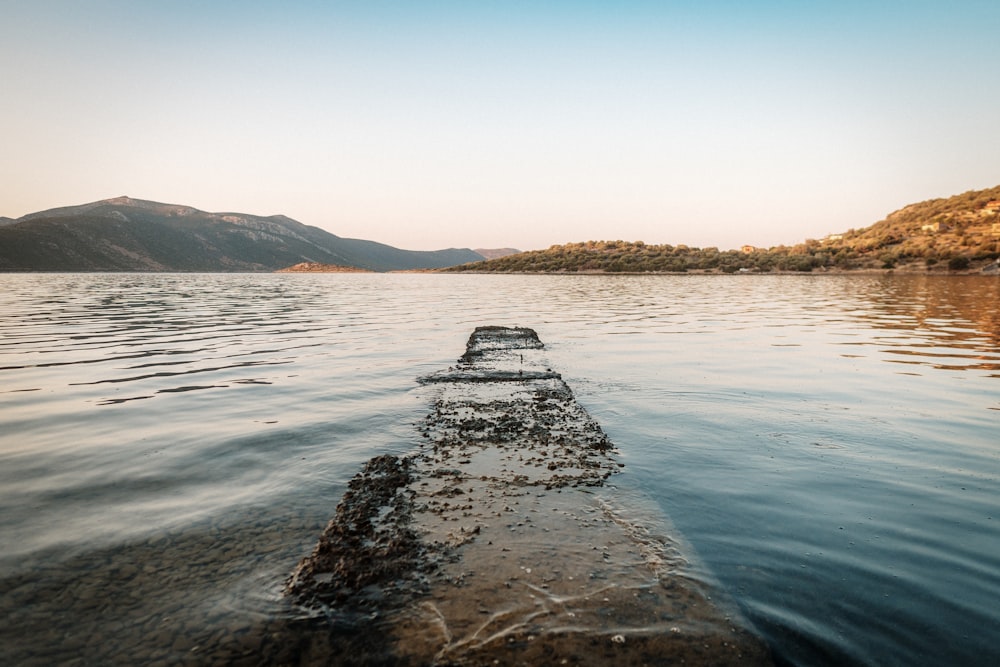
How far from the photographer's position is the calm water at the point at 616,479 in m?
3.32

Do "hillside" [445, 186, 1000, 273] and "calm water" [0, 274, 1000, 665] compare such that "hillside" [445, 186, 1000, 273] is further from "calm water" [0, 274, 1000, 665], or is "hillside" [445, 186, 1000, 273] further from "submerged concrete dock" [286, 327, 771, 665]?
"submerged concrete dock" [286, 327, 771, 665]

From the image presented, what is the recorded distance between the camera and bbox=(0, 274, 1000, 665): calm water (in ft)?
10.9

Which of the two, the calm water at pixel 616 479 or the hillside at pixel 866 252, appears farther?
the hillside at pixel 866 252

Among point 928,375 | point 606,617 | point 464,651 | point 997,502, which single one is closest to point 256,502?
point 464,651

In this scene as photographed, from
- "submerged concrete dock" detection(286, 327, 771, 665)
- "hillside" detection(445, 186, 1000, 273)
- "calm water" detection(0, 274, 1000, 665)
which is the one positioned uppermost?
"hillside" detection(445, 186, 1000, 273)

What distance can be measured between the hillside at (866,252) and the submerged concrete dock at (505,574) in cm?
8995

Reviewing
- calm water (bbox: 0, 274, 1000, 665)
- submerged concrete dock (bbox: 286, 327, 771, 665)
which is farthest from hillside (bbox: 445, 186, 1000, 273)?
submerged concrete dock (bbox: 286, 327, 771, 665)

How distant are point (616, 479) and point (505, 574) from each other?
2.30 m

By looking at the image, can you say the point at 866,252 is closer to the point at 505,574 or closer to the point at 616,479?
the point at 616,479

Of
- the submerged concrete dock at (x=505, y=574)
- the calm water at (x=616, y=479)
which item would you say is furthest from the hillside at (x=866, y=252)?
the submerged concrete dock at (x=505, y=574)

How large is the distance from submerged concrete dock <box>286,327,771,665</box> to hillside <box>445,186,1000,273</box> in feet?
295

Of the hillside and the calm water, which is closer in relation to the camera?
the calm water

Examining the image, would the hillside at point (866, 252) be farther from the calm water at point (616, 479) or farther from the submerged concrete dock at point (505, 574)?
the submerged concrete dock at point (505, 574)

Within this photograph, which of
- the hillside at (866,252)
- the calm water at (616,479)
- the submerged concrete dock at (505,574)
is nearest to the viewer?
the submerged concrete dock at (505,574)
